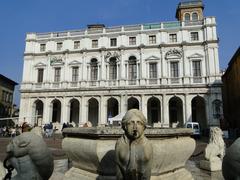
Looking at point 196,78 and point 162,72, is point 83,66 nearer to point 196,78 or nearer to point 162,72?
point 162,72

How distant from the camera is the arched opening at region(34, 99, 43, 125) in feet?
107

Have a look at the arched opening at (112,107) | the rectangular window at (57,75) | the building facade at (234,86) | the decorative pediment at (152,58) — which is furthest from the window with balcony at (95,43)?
the building facade at (234,86)

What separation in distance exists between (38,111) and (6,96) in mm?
14018

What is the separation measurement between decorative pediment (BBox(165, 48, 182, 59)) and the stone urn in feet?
88.9

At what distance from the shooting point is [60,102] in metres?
32.6

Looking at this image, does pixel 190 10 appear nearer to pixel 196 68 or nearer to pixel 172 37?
pixel 172 37

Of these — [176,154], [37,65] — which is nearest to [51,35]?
[37,65]

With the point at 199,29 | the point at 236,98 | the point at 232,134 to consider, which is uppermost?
the point at 199,29

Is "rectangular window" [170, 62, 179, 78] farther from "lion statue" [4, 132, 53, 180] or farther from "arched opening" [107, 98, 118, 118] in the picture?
"lion statue" [4, 132, 53, 180]

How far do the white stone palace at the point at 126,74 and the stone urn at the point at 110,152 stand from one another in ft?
80.4

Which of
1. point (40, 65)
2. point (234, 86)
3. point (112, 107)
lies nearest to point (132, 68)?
point (112, 107)

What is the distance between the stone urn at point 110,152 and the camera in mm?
3848

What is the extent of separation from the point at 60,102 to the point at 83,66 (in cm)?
610

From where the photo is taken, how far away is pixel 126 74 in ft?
102
